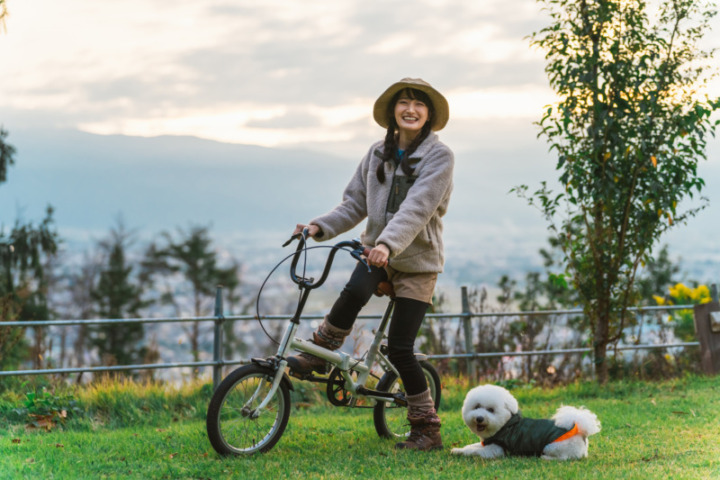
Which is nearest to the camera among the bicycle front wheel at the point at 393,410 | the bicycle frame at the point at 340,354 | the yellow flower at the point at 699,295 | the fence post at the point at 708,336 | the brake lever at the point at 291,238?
the bicycle frame at the point at 340,354

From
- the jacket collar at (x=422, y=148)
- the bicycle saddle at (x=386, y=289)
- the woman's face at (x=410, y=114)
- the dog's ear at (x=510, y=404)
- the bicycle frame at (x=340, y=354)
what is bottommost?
the dog's ear at (x=510, y=404)

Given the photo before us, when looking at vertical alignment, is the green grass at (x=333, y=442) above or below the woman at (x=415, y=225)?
below

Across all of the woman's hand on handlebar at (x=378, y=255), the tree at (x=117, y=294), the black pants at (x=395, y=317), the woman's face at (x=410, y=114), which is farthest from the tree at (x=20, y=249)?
the woman's hand on handlebar at (x=378, y=255)

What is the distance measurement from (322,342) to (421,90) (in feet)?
5.14

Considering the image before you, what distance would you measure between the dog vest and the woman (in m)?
0.47

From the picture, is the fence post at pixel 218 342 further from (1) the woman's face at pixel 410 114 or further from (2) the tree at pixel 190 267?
(2) the tree at pixel 190 267

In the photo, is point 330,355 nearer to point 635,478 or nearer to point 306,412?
point 635,478

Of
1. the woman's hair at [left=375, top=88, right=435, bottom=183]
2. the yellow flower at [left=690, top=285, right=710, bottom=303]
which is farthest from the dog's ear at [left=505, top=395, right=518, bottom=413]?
the yellow flower at [left=690, top=285, right=710, bottom=303]

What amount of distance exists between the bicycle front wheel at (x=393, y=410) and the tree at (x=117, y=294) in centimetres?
2456

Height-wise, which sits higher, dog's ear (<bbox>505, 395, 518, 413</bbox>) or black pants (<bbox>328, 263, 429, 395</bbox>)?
black pants (<bbox>328, 263, 429, 395</bbox>)

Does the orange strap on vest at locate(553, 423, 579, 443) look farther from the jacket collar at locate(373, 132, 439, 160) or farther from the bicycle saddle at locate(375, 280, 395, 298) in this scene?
the jacket collar at locate(373, 132, 439, 160)

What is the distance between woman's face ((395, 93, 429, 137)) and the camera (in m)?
4.60

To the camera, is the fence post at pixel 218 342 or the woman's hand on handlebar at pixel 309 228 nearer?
the woman's hand on handlebar at pixel 309 228

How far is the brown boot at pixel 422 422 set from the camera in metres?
4.63
